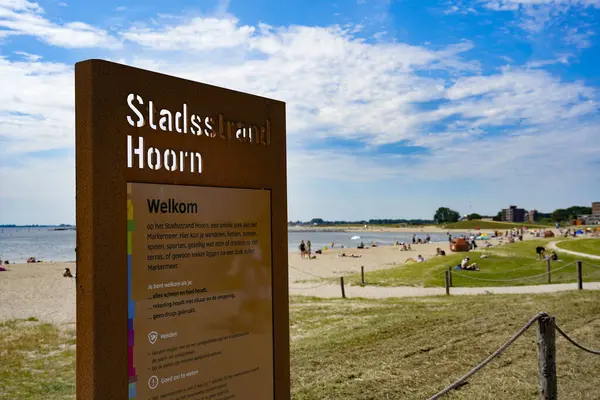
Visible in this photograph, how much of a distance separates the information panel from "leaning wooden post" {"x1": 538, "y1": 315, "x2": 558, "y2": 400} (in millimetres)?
3320

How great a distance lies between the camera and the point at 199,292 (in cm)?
335

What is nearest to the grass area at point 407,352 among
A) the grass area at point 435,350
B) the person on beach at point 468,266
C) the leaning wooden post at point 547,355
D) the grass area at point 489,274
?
the grass area at point 435,350

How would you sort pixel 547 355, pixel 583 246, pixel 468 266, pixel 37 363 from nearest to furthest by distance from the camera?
1. pixel 547 355
2. pixel 37 363
3. pixel 468 266
4. pixel 583 246

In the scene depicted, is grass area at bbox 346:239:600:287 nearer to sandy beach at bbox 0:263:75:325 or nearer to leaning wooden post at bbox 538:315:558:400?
sandy beach at bbox 0:263:75:325

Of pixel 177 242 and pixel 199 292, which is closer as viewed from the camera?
pixel 177 242

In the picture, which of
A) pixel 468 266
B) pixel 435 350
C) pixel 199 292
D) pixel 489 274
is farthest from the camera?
pixel 468 266

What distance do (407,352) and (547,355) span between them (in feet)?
9.65

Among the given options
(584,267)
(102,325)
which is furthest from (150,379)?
(584,267)

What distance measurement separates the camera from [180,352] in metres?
3.22

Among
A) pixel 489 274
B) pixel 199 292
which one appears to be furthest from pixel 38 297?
pixel 199 292

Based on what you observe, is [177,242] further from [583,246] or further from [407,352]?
[583,246]

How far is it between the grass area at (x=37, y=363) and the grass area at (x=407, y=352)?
0.02 metres

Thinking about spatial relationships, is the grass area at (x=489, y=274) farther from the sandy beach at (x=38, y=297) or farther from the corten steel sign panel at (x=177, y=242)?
the corten steel sign panel at (x=177, y=242)

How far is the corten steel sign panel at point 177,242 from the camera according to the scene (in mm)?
2934
